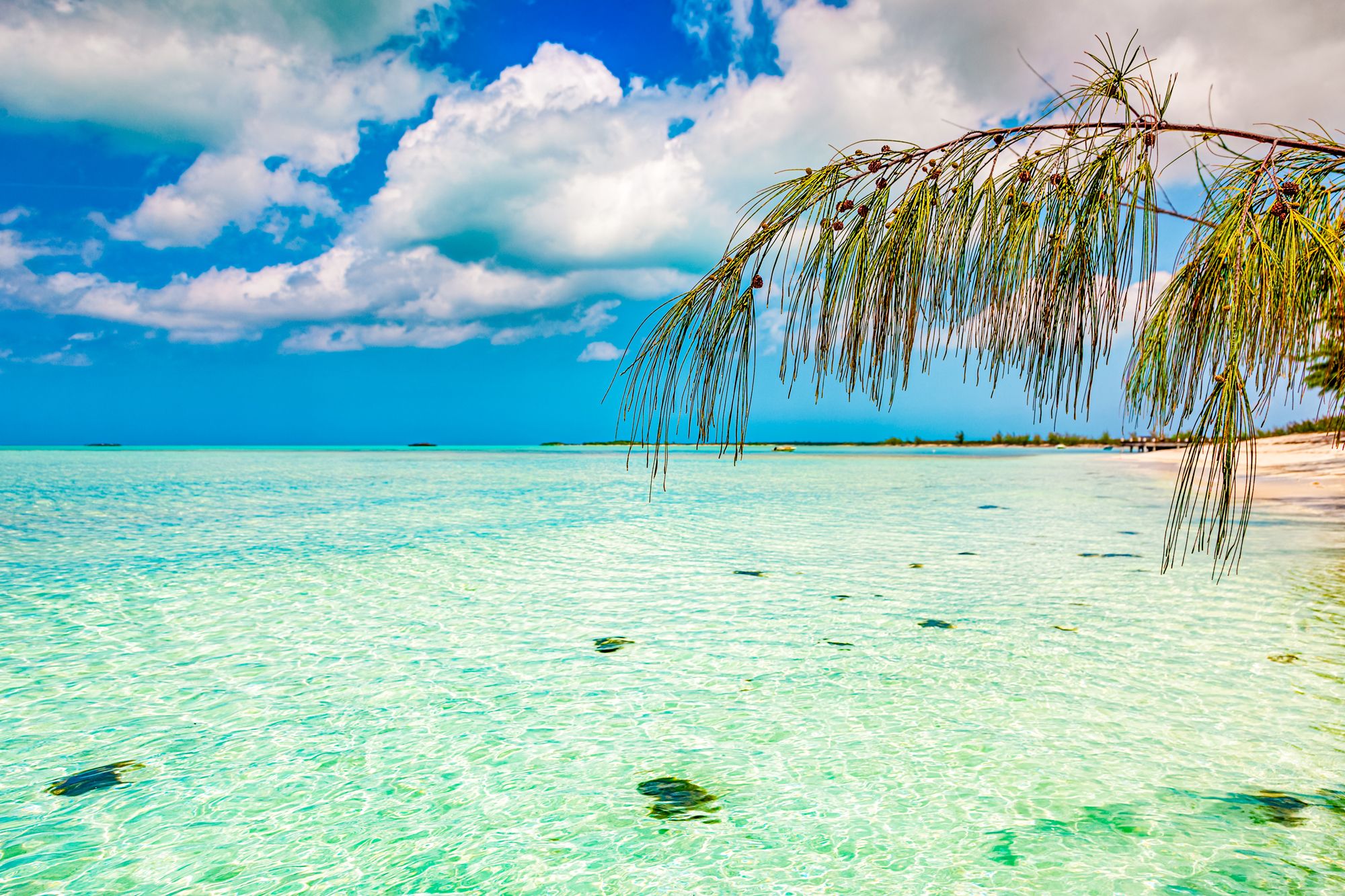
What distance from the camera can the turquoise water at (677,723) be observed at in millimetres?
2139

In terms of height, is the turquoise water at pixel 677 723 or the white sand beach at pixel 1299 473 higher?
the white sand beach at pixel 1299 473

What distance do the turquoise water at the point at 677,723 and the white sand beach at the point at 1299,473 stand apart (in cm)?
439

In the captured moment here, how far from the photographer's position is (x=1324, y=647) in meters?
3.99

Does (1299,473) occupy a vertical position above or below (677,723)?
above

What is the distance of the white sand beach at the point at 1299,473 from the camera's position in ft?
37.0

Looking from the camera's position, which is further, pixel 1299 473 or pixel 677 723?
pixel 1299 473

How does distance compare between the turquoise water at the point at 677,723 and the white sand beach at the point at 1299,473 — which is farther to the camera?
the white sand beach at the point at 1299,473

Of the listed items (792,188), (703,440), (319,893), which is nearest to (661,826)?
(319,893)

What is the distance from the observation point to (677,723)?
3.15 metres

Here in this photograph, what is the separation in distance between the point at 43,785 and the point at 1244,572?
8008mm

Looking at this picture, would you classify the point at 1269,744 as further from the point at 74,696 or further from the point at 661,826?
the point at 74,696

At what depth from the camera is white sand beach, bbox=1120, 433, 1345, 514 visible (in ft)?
37.0

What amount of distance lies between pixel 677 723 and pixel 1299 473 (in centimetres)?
2022

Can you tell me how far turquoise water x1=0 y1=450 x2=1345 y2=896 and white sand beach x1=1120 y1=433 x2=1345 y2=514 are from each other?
4.39m
